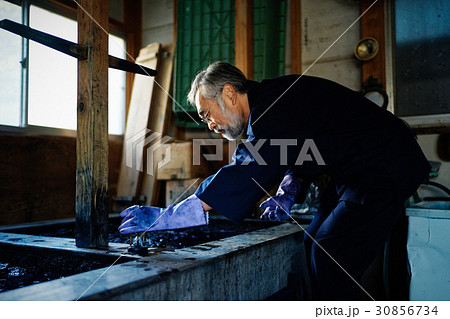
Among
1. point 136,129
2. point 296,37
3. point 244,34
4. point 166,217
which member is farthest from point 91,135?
point 296,37

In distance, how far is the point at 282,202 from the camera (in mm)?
2041

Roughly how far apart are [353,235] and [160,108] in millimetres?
3414

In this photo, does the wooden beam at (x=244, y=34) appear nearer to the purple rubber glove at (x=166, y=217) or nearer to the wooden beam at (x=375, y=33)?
the wooden beam at (x=375, y=33)

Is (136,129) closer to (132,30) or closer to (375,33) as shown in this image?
(132,30)

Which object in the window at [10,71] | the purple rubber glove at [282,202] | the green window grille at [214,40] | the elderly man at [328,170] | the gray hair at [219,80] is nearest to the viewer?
the elderly man at [328,170]

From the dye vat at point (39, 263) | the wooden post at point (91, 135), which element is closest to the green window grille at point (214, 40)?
the wooden post at point (91, 135)

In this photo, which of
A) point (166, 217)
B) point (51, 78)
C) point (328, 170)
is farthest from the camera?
point (51, 78)

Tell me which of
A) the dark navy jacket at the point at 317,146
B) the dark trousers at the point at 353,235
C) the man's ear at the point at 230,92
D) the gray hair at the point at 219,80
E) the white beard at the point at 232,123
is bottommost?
the dark trousers at the point at 353,235

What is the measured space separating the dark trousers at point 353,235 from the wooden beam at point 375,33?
2110mm

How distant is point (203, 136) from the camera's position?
4.65m

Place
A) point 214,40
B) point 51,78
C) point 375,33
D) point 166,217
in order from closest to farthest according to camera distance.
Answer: point 166,217, point 375,33, point 51,78, point 214,40

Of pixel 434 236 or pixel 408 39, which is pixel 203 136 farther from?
pixel 434 236

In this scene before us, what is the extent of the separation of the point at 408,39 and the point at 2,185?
3.95 meters

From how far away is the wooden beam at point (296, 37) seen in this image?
3.89 metres
